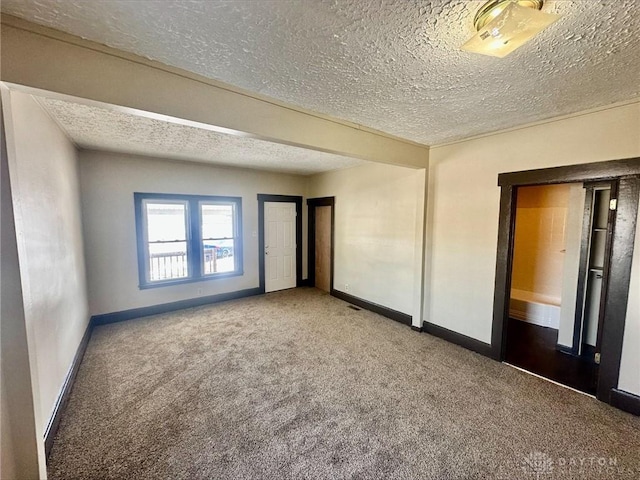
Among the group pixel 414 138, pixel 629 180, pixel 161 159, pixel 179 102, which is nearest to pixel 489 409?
pixel 629 180

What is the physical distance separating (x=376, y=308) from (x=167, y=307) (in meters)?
3.51

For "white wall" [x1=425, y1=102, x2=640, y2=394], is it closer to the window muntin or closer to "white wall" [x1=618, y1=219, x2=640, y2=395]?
"white wall" [x1=618, y1=219, x2=640, y2=395]

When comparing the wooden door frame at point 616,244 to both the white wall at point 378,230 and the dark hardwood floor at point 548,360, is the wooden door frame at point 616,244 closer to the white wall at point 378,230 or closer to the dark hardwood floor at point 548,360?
the dark hardwood floor at point 548,360

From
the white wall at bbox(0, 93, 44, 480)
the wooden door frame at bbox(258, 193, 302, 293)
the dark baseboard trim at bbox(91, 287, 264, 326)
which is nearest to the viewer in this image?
the white wall at bbox(0, 93, 44, 480)

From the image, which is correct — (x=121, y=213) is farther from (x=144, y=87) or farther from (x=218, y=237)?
(x=144, y=87)

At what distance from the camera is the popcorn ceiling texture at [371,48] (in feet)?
3.92

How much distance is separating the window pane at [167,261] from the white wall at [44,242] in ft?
4.36

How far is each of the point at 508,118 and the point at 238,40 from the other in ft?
8.11

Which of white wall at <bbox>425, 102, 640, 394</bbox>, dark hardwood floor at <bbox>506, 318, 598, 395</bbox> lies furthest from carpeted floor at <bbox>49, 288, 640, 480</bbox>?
white wall at <bbox>425, 102, 640, 394</bbox>

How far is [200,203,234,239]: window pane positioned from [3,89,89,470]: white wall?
6.42ft

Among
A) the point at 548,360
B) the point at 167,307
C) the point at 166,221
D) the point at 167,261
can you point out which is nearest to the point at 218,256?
the point at 167,261

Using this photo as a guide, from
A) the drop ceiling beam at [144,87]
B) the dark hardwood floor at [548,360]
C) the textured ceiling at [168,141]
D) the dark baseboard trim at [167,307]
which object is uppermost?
the textured ceiling at [168,141]

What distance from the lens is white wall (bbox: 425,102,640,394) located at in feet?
7.18

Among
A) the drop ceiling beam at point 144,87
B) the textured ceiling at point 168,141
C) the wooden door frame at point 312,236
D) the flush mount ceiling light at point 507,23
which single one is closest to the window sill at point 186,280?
the wooden door frame at point 312,236
